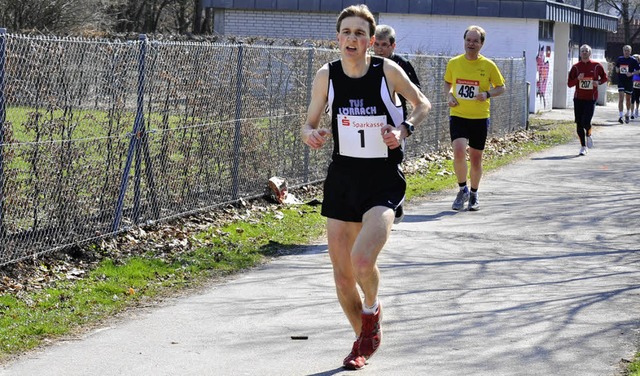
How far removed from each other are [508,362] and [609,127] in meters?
24.3

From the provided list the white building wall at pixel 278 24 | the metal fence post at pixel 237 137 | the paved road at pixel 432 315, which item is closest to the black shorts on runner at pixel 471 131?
the paved road at pixel 432 315

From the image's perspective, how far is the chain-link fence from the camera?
28.8 feet

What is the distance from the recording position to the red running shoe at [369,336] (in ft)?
21.1

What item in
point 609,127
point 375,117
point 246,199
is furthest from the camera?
point 609,127

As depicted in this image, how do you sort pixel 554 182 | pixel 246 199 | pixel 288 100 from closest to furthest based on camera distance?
pixel 246 199
pixel 288 100
pixel 554 182

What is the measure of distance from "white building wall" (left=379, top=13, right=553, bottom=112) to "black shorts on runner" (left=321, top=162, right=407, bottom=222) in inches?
1123

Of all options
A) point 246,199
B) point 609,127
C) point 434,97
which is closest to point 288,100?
point 246,199

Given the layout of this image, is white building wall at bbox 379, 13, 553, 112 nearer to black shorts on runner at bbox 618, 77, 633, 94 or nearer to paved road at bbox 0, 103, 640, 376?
black shorts on runner at bbox 618, 77, 633, 94

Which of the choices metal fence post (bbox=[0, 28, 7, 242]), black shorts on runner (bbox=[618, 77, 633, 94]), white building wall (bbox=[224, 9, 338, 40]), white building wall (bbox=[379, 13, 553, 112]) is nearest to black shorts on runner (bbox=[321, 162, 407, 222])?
metal fence post (bbox=[0, 28, 7, 242])

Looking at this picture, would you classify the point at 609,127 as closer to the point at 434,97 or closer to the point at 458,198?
the point at 434,97

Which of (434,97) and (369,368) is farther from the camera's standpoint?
(434,97)

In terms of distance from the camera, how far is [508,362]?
21.8 feet

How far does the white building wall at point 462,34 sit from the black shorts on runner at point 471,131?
2147 centimetres

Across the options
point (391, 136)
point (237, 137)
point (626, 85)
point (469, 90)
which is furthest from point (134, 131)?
point (626, 85)
